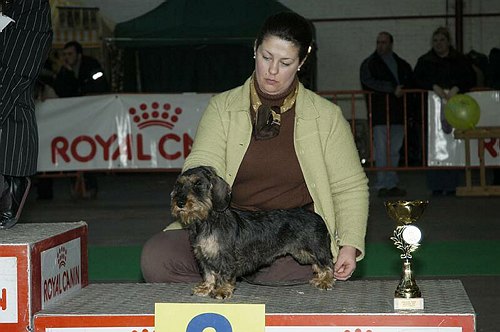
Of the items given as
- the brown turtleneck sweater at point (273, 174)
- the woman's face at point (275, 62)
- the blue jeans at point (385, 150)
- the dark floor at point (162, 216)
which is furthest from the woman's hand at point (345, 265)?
the blue jeans at point (385, 150)

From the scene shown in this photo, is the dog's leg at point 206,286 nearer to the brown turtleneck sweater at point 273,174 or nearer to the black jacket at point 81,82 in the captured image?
the brown turtleneck sweater at point 273,174

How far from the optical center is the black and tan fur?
→ 266 cm

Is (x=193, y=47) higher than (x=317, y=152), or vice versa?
(x=193, y=47)

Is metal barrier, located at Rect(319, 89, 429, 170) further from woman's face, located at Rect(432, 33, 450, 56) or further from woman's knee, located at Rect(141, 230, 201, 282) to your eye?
woman's knee, located at Rect(141, 230, 201, 282)

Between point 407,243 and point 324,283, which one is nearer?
point 407,243

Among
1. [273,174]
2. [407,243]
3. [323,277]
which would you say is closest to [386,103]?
[273,174]

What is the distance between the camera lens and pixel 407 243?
2762mm

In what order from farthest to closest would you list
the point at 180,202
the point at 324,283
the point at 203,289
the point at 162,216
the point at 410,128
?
the point at 410,128 → the point at 162,216 → the point at 324,283 → the point at 203,289 → the point at 180,202

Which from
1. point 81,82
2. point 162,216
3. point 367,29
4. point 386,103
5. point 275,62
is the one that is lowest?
point 162,216

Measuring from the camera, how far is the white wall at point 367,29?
15.6 m

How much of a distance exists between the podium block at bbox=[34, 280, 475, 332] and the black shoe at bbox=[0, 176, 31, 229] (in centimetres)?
48

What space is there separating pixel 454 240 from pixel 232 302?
4296 mm

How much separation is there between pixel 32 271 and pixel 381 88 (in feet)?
23.4

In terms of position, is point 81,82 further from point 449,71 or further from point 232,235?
point 232,235
